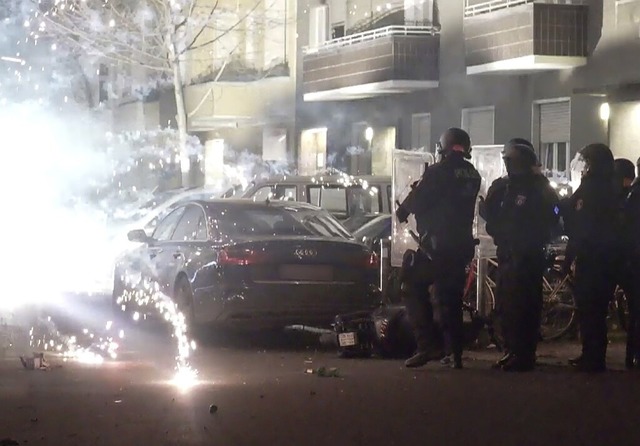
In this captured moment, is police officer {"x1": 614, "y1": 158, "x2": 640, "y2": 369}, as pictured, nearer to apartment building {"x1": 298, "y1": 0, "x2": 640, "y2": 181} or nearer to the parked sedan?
Answer: the parked sedan

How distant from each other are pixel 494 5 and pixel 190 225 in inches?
449

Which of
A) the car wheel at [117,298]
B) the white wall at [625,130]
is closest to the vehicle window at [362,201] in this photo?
the car wheel at [117,298]

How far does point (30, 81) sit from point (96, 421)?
42056 millimetres

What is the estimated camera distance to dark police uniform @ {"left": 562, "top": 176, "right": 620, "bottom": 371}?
33.0 ft

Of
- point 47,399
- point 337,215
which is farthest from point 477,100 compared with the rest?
point 47,399

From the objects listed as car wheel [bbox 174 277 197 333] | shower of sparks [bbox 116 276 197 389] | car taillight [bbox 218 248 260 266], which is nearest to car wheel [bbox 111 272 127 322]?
shower of sparks [bbox 116 276 197 389]

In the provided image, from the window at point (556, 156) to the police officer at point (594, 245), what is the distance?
40.0 ft

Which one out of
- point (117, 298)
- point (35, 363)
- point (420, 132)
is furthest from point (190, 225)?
point (420, 132)

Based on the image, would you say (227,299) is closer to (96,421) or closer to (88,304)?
(96,421)

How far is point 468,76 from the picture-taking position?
25016 mm

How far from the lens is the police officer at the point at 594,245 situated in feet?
33.0

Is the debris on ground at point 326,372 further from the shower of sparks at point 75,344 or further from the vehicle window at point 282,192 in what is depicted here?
the vehicle window at point 282,192

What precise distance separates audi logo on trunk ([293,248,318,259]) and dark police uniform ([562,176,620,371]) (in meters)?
3.16

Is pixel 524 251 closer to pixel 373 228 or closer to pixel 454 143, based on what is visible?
pixel 454 143
